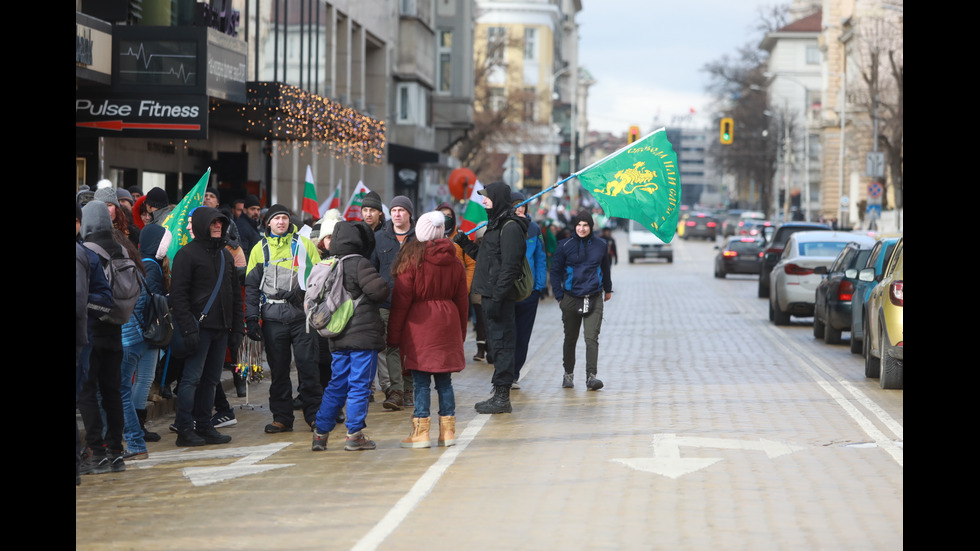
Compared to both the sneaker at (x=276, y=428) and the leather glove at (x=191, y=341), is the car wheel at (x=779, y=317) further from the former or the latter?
the leather glove at (x=191, y=341)

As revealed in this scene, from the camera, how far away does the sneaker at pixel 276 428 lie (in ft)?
38.2

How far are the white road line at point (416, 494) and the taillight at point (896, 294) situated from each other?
468 cm

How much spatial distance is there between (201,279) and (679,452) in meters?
3.71

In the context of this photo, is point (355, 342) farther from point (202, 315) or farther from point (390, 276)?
point (390, 276)

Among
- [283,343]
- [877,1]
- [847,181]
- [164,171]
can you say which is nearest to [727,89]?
[847,181]

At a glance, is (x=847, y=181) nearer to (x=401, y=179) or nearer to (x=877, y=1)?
(x=877, y=1)

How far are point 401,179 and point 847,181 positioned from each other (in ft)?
175

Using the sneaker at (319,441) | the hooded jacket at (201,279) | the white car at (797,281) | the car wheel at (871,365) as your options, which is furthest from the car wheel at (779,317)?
the sneaker at (319,441)

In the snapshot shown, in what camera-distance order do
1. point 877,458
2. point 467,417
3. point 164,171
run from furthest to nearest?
point 164,171
point 467,417
point 877,458

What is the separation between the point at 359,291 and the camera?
10320mm

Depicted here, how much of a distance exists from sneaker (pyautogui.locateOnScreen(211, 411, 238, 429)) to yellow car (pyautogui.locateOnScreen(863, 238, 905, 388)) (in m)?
6.37

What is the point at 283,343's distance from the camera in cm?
1158

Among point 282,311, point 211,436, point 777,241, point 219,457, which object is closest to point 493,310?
point 282,311

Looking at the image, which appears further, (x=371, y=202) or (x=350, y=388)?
(x=371, y=202)
